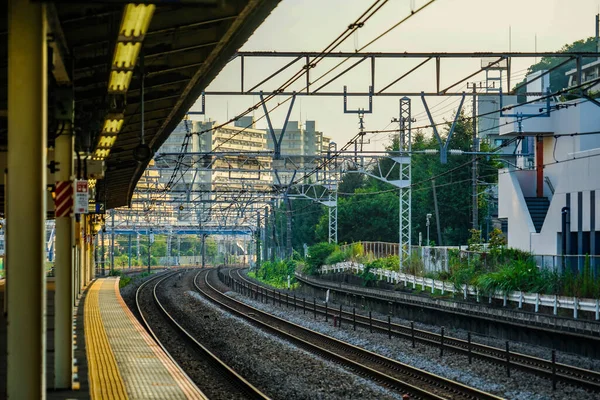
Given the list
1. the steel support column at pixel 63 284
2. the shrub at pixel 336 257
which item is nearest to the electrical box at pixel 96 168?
the steel support column at pixel 63 284

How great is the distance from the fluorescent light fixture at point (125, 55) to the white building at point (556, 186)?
2565cm

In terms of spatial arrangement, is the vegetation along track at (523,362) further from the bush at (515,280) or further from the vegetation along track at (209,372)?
the vegetation along track at (209,372)

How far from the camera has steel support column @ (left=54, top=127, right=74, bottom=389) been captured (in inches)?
512

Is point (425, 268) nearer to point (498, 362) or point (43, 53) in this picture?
point (498, 362)

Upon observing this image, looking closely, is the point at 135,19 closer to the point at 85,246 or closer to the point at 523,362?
the point at 523,362

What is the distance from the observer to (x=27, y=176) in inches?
319

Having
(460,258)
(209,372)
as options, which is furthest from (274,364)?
(460,258)

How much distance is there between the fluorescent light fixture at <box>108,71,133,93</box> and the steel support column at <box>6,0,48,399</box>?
3575 mm

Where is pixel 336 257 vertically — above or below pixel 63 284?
below

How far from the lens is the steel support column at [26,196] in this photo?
791cm

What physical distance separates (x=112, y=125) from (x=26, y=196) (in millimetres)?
7933

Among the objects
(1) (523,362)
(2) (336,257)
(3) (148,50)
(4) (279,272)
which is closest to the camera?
(3) (148,50)

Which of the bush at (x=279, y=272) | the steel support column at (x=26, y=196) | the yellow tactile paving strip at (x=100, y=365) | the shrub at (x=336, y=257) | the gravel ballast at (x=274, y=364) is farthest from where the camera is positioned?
the bush at (x=279, y=272)

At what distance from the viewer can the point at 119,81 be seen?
40.1ft
